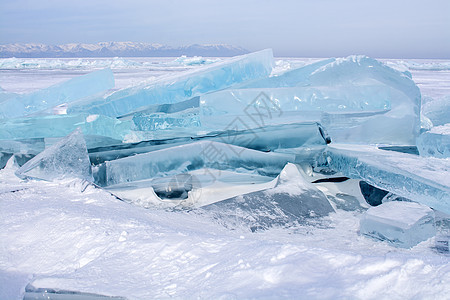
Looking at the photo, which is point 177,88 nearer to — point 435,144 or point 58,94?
point 58,94

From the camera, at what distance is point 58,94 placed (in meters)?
2.54

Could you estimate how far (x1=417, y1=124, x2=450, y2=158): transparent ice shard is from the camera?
1863 mm

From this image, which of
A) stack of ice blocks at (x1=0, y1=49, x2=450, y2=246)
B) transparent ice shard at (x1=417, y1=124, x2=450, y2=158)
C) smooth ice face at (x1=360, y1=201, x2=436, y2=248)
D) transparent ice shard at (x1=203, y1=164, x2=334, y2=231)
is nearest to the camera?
smooth ice face at (x1=360, y1=201, x2=436, y2=248)

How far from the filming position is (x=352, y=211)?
1398 millimetres

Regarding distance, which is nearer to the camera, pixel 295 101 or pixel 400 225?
pixel 400 225

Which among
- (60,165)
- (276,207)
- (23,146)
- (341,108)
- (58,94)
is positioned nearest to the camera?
(276,207)

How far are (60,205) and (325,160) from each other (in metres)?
1.27

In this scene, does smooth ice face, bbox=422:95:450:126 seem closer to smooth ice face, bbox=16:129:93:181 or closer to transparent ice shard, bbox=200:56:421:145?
transparent ice shard, bbox=200:56:421:145

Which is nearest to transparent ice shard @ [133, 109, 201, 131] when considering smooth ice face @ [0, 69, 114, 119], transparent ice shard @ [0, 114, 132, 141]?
transparent ice shard @ [0, 114, 132, 141]

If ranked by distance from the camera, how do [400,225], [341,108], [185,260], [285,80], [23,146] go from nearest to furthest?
[185,260] → [400,225] → [23,146] → [341,108] → [285,80]

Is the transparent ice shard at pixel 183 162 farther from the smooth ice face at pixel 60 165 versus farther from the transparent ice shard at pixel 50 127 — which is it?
the transparent ice shard at pixel 50 127

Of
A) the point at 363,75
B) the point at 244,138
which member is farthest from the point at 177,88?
the point at 363,75

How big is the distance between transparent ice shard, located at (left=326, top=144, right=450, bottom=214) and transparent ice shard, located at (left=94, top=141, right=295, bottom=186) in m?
0.35

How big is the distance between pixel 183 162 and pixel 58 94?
1460 mm
